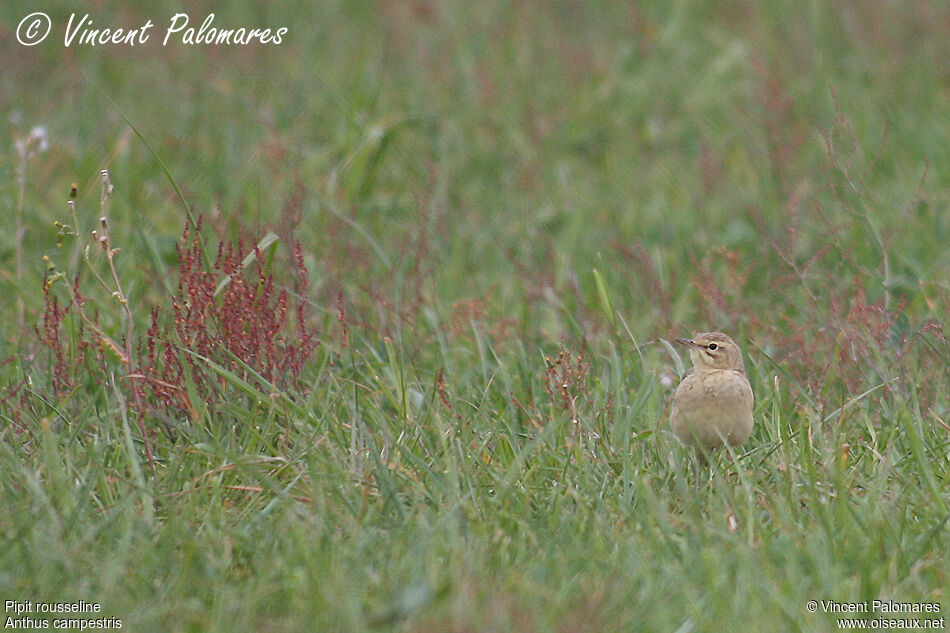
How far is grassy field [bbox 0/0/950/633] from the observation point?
354 cm

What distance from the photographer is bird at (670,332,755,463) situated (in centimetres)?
423

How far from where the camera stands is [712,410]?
423 cm

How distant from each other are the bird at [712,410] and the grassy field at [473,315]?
11 cm

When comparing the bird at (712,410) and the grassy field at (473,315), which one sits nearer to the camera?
the grassy field at (473,315)

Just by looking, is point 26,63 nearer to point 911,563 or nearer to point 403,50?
point 403,50

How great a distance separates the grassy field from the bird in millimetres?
108

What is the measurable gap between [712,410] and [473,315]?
180 cm

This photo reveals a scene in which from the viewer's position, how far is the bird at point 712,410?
4.23m

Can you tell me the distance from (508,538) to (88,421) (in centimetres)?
165

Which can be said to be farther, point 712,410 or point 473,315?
point 473,315

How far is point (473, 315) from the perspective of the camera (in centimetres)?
582

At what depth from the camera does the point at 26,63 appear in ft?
31.0

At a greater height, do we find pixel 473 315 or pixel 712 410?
pixel 473 315

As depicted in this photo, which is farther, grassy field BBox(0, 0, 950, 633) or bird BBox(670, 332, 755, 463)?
bird BBox(670, 332, 755, 463)
